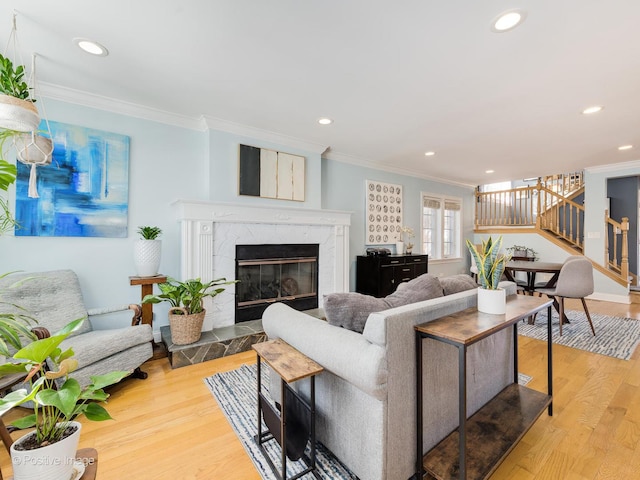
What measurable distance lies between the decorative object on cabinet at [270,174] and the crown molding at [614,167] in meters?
5.56

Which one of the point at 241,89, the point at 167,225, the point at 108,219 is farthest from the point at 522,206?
the point at 108,219

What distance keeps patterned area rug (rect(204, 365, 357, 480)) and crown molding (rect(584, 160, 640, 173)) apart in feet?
22.2

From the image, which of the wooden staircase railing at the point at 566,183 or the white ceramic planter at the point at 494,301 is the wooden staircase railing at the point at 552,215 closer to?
the wooden staircase railing at the point at 566,183

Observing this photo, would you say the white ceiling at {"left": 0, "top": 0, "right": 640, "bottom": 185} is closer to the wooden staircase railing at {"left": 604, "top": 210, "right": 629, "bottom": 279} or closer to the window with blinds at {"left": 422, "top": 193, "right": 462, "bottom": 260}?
the wooden staircase railing at {"left": 604, "top": 210, "right": 629, "bottom": 279}

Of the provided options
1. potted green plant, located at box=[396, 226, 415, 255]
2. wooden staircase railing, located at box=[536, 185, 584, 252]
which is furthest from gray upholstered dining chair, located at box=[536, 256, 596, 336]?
wooden staircase railing, located at box=[536, 185, 584, 252]

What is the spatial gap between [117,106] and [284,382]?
3.17 meters

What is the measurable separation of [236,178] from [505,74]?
111 inches

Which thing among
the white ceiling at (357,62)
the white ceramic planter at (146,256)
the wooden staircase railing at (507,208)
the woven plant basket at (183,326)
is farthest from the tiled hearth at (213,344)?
the wooden staircase railing at (507,208)

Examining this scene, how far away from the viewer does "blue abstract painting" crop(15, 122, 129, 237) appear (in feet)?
8.25

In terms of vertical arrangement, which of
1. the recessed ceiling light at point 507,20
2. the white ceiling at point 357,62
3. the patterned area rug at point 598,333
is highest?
the white ceiling at point 357,62

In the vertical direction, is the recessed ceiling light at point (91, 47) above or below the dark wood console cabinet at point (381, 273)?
above

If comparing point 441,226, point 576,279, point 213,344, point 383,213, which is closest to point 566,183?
point 441,226

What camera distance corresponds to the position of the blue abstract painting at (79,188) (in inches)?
99.0

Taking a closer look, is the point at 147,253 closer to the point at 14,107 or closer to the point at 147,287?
the point at 147,287
